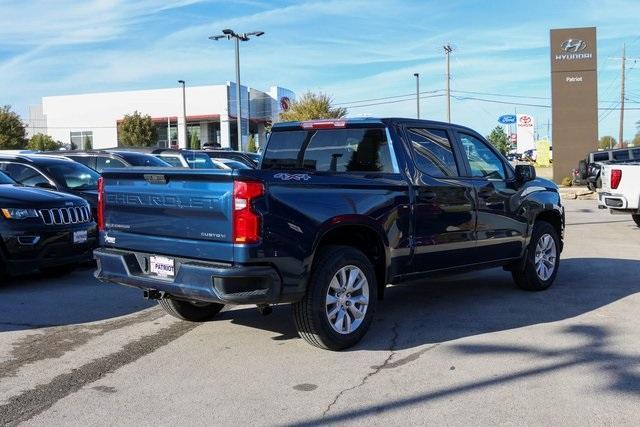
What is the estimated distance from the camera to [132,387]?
4.74 metres

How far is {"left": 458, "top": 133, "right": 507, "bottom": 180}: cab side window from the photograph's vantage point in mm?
7133

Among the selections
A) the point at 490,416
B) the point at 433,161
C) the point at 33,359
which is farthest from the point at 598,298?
the point at 33,359

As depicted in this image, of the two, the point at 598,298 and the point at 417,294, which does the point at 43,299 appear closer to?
the point at 417,294

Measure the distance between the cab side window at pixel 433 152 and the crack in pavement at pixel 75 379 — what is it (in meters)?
2.73

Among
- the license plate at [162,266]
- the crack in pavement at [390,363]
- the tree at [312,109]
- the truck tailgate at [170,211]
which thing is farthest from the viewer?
the tree at [312,109]

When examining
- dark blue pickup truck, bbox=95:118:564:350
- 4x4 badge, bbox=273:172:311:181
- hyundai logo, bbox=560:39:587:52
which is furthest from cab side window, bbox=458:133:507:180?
hyundai logo, bbox=560:39:587:52

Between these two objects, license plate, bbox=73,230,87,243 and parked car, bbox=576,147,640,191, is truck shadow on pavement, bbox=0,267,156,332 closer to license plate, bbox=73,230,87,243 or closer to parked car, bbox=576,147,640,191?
license plate, bbox=73,230,87,243

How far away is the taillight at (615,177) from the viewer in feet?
44.3

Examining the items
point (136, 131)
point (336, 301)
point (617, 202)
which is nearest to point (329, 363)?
point (336, 301)

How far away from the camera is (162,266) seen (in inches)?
209

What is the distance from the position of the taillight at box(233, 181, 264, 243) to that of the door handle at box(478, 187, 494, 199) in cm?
300

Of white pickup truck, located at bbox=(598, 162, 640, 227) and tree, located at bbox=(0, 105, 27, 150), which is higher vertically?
tree, located at bbox=(0, 105, 27, 150)

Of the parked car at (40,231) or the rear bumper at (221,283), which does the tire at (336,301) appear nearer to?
the rear bumper at (221,283)

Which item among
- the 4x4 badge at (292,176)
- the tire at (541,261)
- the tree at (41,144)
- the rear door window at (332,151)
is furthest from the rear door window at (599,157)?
the tree at (41,144)
